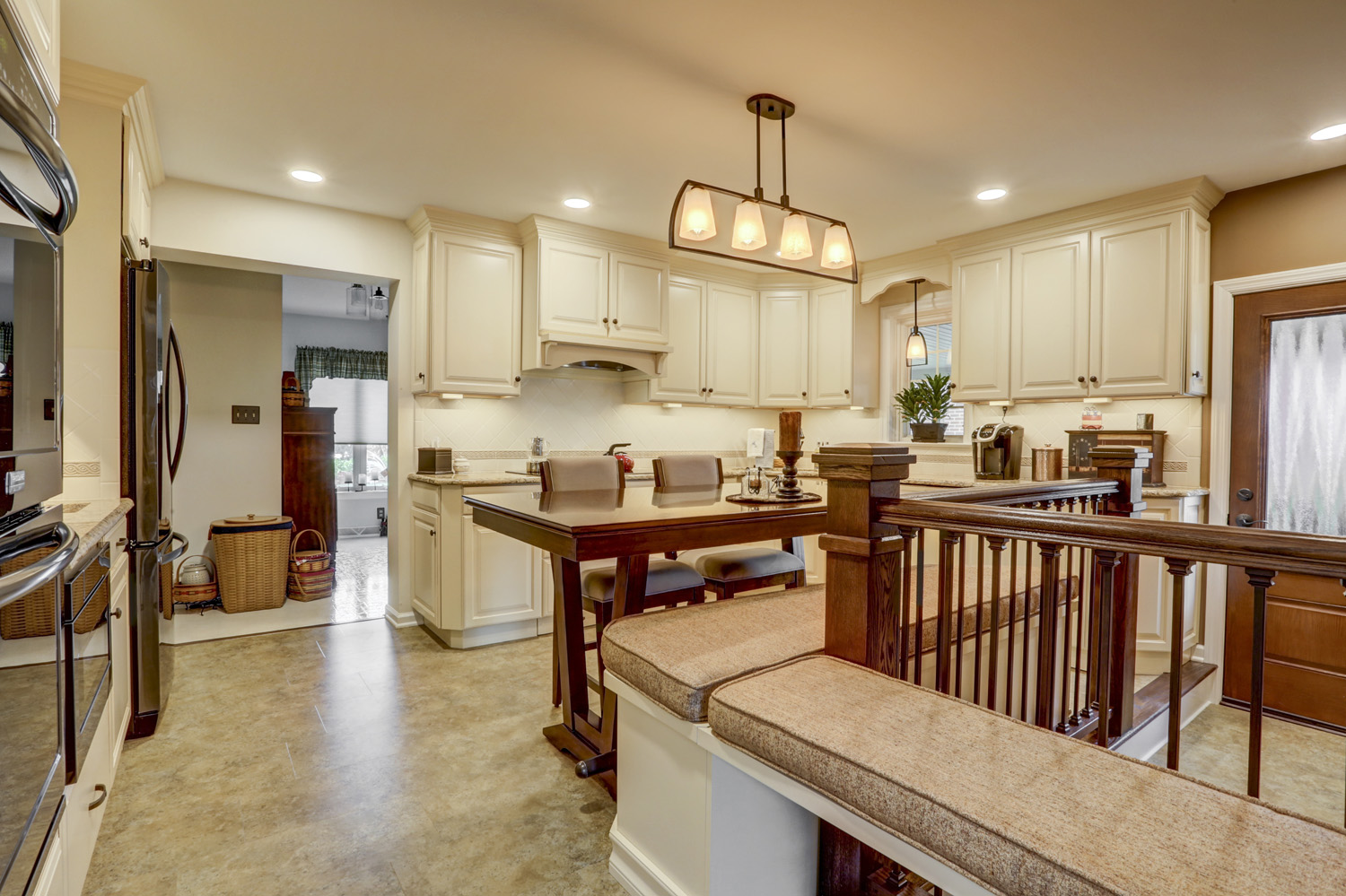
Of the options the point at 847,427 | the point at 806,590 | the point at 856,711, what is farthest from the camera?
the point at 847,427

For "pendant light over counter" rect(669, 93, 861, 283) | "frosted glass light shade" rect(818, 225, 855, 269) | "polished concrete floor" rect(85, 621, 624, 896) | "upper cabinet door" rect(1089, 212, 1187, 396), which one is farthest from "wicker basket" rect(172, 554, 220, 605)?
"upper cabinet door" rect(1089, 212, 1187, 396)

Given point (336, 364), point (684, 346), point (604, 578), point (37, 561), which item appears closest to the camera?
point (37, 561)

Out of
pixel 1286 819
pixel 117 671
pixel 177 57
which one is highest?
pixel 177 57

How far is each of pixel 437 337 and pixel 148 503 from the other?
1712 millimetres

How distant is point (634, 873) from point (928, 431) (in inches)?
145

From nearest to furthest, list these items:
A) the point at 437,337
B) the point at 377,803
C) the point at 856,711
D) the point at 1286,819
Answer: the point at 1286,819 → the point at 856,711 → the point at 377,803 → the point at 437,337

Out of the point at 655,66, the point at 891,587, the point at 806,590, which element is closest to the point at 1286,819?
the point at 891,587

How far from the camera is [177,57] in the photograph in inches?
92.4

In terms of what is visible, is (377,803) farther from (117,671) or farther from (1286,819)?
(1286,819)

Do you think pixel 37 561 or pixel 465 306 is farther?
pixel 465 306

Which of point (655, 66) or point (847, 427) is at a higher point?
point (655, 66)

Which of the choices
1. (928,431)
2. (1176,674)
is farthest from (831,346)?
(1176,674)

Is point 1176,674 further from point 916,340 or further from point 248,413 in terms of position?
point 248,413

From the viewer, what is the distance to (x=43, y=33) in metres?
1.45
